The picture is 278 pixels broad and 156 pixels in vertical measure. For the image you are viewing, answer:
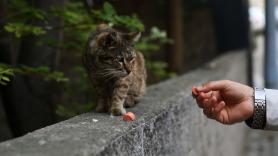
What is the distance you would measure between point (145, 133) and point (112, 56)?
68 cm

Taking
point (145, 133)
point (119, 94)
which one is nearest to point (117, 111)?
point (119, 94)

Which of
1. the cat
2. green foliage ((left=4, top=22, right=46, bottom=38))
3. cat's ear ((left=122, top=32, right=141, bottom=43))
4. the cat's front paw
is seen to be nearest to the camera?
the cat's front paw

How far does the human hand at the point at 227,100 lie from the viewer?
10.5ft

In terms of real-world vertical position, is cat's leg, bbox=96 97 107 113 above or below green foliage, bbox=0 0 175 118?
below

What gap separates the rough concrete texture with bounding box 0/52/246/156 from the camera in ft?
7.88

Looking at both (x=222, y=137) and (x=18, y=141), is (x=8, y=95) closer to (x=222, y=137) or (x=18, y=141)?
(x=222, y=137)

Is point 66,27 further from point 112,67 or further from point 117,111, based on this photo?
point 117,111

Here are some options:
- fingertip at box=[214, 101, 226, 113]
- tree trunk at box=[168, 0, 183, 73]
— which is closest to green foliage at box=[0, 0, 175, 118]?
fingertip at box=[214, 101, 226, 113]

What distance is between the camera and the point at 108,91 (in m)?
3.82

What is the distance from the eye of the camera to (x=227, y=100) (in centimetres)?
331

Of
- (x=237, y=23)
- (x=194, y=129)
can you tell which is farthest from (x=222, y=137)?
(x=237, y=23)

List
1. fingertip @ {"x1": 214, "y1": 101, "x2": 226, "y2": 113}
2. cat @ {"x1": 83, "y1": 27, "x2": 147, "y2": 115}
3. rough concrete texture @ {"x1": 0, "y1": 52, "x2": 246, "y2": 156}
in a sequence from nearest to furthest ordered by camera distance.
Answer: rough concrete texture @ {"x1": 0, "y1": 52, "x2": 246, "y2": 156}
fingertip @ {"x1": 214, "y1": 101, "x2": 226, "y2": 113}
cat @ {"x1": 83, "y1": 27, "x2": 147, "y2": 115}

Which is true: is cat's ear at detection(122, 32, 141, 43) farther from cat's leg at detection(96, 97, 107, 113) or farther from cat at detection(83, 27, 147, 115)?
cat's leg at detection(96, 97, 107, 113)

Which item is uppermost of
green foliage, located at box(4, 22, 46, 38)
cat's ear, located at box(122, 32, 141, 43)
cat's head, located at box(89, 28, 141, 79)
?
green foliage, located at box(4, 22, 46, 38)
